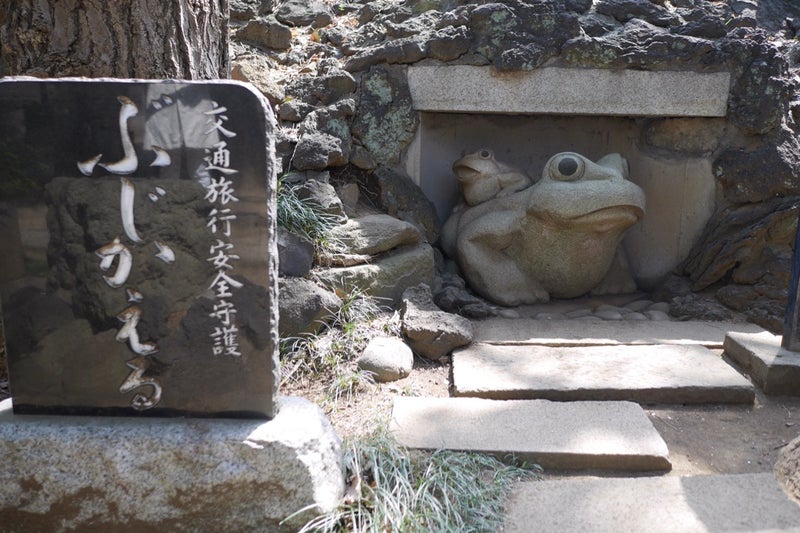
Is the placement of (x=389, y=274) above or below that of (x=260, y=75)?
below

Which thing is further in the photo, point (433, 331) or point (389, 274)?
point (389, 274)

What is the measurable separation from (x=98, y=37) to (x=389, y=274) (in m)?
1.91

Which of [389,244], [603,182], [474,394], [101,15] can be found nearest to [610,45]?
[603,182]

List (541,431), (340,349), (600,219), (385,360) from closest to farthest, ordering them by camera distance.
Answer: (541,431) < (385,360) < (340,349) < (600,219)

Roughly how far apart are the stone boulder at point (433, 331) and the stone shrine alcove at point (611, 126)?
137 cm

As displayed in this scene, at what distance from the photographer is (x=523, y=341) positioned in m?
3.43

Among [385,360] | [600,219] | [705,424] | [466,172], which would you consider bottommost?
[705,424]

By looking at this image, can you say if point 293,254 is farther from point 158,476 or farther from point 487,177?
point 487,177

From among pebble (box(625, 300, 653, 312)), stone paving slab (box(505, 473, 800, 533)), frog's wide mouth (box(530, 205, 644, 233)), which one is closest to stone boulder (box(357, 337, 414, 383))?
stone paving slab (box(505, 473, 800, 533))

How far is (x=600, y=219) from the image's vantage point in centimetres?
391

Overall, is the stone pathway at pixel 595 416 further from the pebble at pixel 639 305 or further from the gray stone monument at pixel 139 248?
the gray stone monument at pixel 139 248

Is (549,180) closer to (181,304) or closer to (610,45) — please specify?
(610,45)

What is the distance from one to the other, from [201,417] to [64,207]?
769 millimetres

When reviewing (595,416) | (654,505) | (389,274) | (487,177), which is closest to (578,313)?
(487,177)
